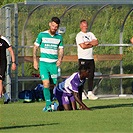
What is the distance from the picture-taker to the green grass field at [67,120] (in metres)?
11.7

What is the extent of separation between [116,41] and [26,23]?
3080 mm

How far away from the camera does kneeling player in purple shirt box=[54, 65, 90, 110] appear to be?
1611 cm

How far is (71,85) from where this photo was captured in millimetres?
16328

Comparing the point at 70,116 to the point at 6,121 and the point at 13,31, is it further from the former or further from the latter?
the point at 13,31

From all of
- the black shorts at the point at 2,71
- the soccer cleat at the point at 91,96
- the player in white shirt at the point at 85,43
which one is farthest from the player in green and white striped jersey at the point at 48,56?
the soccer cleat at the point at 91,96

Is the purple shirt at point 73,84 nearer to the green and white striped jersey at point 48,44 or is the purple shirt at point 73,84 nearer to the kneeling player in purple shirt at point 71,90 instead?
the kneeling player in purple shirt at point 71,90

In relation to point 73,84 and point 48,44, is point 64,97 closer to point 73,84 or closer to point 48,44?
point 73,84

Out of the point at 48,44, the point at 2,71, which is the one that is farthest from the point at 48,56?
the point at 2,71

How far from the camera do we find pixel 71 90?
16.5m

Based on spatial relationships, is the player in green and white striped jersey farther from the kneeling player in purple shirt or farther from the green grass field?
the green grass field

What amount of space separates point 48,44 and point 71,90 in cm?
115

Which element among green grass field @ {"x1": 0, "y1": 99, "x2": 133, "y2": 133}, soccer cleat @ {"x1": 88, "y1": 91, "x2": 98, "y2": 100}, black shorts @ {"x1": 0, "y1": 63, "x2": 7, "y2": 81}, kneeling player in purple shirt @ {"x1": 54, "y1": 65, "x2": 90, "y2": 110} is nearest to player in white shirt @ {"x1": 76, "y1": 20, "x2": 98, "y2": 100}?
soccer cleat @ {"x1": 88, "y1": 91, "x2": 98, "y2": 100}

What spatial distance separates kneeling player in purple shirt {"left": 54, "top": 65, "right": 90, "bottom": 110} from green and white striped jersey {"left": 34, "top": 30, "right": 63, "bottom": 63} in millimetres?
597

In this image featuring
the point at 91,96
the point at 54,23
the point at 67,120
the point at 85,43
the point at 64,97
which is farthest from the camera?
the point at 91,96
